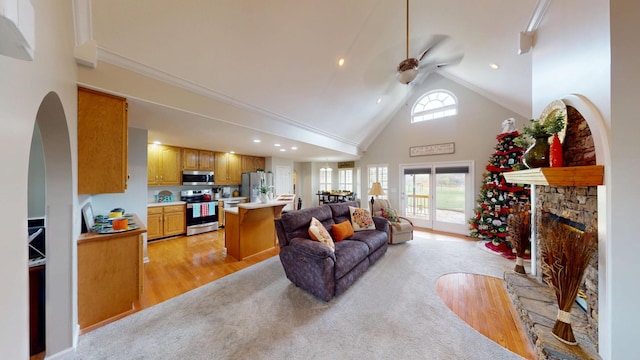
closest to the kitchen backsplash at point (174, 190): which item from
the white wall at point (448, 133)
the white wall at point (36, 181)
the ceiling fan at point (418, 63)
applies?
the white wall at point (36, 181)

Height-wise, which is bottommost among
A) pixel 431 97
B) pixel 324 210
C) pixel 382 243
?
pixel 382 243

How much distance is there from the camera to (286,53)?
2771 millimetres

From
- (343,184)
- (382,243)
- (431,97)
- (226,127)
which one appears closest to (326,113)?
(226,127)

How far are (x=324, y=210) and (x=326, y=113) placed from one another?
7.12 ft

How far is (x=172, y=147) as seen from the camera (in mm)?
4855

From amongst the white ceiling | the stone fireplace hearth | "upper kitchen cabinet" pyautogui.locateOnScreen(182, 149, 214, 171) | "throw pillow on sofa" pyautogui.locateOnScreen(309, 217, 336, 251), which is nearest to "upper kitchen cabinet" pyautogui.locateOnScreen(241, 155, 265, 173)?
"upper kitchen cabinet" pyautogui.locateOnScreen(182, 149, 214, 171)

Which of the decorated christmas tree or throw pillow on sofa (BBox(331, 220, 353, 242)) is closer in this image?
throw pillow on sofa (BBox(331, 220, 353, 242))

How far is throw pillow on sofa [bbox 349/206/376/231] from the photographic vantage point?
3639 mm

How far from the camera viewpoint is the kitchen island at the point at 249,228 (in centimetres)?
346

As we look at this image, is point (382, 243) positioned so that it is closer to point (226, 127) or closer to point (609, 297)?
point (609, 297)

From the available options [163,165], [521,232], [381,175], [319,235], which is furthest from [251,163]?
[521,232]

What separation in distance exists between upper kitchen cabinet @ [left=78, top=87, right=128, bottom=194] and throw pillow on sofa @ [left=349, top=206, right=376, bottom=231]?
3174 mm

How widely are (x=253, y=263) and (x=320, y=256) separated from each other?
1.64 m

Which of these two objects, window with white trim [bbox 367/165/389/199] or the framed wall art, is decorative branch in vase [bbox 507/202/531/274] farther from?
window with white trim [bbox 367/165/389/199]
